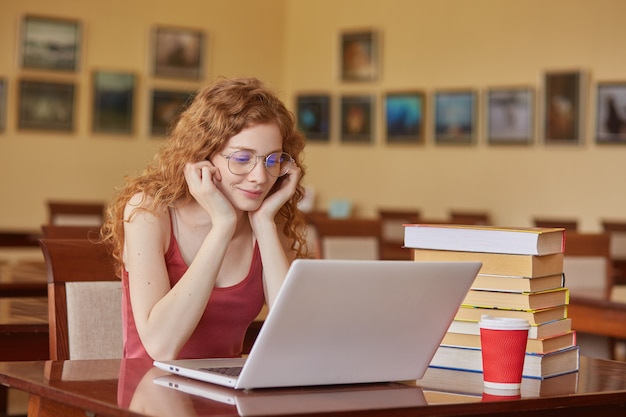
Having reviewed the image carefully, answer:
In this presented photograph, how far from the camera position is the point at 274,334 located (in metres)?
1.97

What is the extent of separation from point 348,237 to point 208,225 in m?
3.29

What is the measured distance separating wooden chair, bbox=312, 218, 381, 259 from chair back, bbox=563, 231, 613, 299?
1076 mm

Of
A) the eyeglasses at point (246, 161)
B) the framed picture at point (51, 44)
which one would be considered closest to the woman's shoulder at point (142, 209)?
the eyeglasses at point (246, 161)

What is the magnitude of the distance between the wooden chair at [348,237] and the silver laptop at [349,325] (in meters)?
3.72

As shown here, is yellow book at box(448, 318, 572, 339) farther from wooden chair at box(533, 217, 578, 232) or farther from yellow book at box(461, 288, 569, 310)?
wooden chair at box(533, 217, 578, 232)

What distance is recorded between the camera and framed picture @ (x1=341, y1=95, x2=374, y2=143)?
1176 cm

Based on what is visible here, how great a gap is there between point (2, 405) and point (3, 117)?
650 cm

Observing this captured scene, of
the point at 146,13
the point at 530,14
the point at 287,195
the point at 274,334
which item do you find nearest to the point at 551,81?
the point at 530,14

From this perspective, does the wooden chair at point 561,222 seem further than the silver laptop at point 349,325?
Yes

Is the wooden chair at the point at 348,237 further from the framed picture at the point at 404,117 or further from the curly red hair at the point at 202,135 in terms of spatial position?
the framed picture at the point at 404,117

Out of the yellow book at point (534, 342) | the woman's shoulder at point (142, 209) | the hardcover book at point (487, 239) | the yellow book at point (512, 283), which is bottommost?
the yellow book at point (534, 342)

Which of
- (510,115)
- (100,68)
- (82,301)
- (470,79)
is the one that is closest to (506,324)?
(82,301)

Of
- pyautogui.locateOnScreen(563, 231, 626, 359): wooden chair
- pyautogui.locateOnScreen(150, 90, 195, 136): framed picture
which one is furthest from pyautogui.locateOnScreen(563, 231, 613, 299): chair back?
pyautogui.locateOnScreen(150, 90, 195, 136): framed picture

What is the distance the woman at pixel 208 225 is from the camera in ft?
8.54
